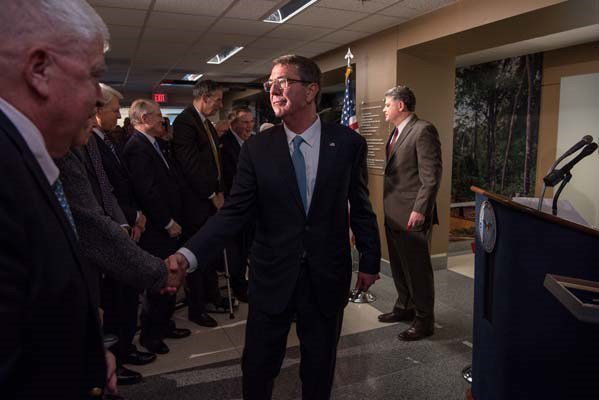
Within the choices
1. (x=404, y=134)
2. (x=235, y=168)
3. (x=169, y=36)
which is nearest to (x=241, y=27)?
(x=169, y=36)

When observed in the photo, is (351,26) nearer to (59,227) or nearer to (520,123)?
(520,123)

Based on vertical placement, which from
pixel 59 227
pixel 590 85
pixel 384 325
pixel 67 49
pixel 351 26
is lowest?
pixel 384 325

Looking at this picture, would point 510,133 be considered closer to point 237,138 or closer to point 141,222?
point 237,138

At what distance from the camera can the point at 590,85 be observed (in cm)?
555

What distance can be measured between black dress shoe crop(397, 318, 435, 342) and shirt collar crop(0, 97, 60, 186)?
9.10 ft

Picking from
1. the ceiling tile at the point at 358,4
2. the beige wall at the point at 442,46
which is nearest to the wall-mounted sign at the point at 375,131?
the beige wall at the point at 442,46

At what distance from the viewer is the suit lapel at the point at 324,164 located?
1731 mm

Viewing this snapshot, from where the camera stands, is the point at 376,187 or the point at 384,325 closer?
the point at 384,325

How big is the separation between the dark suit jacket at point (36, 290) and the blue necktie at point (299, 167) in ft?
3.52

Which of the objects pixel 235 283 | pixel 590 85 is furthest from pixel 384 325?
pixel 590 85

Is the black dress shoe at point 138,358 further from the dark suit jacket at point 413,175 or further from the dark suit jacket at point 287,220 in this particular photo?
the dark suit jacket at point 413,175

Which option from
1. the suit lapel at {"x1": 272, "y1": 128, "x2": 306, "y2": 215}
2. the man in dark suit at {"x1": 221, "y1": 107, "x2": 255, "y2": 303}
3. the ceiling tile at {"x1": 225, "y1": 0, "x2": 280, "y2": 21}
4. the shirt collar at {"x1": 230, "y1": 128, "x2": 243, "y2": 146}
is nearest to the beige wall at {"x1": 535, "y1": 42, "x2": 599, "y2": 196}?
the ceiling tile at {"x1": 225, "y1": 0, "x2": 280, "y2": 21}

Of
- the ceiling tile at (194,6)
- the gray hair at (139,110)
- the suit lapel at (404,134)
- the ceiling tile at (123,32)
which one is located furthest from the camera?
the ceiling tile at (123,32)

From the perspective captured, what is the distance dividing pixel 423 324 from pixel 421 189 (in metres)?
0.96
